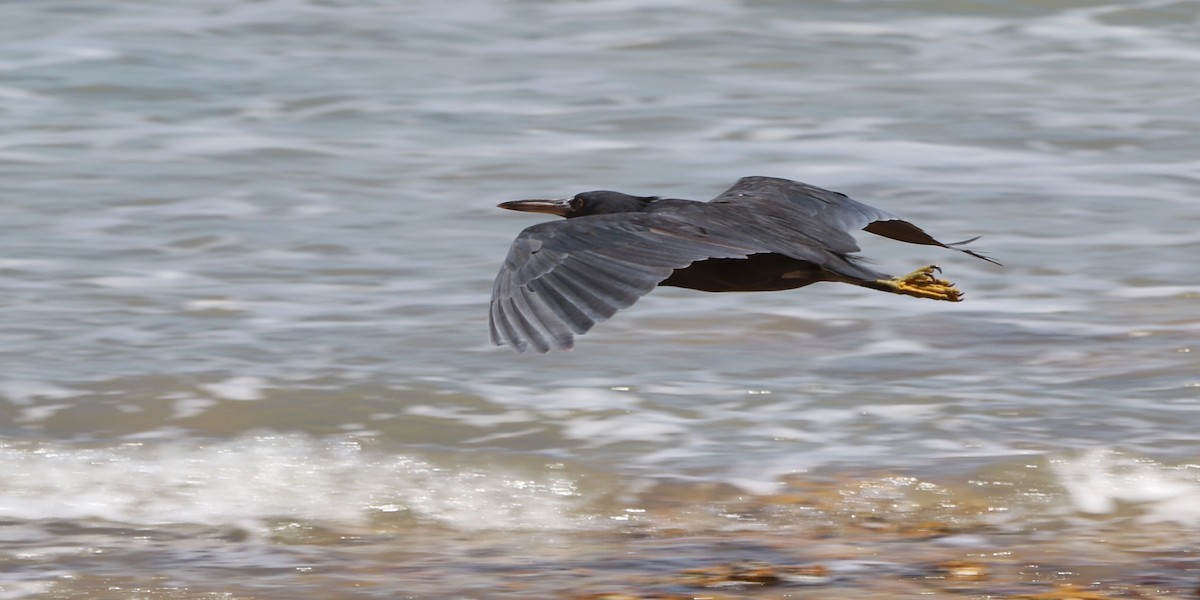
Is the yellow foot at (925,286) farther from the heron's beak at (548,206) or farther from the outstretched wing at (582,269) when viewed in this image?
the heron's beak at (548,206)

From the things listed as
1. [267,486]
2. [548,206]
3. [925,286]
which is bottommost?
[267,486]

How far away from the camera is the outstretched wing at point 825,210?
5.26m

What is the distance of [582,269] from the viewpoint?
4316mm

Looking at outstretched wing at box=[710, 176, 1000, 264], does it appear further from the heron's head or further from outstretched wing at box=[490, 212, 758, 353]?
outstretched wing at box=[490, 212, 758, 353]

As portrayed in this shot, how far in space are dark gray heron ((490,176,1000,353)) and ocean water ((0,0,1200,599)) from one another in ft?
2.38

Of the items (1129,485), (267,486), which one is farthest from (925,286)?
(267,486)

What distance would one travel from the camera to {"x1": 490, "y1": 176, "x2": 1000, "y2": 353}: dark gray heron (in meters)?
4.10

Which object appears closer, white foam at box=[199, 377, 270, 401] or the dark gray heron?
the dark gray heron

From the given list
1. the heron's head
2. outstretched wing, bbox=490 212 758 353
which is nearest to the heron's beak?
the heron's head

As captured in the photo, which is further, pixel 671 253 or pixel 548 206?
pixel 548 206

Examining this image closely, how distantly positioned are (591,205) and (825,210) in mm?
778

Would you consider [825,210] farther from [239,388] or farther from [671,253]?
[239,388]

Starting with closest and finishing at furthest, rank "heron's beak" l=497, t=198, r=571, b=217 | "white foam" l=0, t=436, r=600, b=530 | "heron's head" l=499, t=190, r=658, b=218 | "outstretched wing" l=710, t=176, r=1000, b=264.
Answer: "outstretched wing" l=710, t=176, r=1000, b=264, "white foam" l=0, t=436, r=600, b=530, "heron's head" l=499, t=190, r=658, b=218, "heron's beak" l=497, t=198, r=571, b=217

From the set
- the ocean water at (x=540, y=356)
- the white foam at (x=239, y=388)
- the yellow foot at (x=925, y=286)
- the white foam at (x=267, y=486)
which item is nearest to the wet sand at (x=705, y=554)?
the ocean water at (x=540, y=356)
